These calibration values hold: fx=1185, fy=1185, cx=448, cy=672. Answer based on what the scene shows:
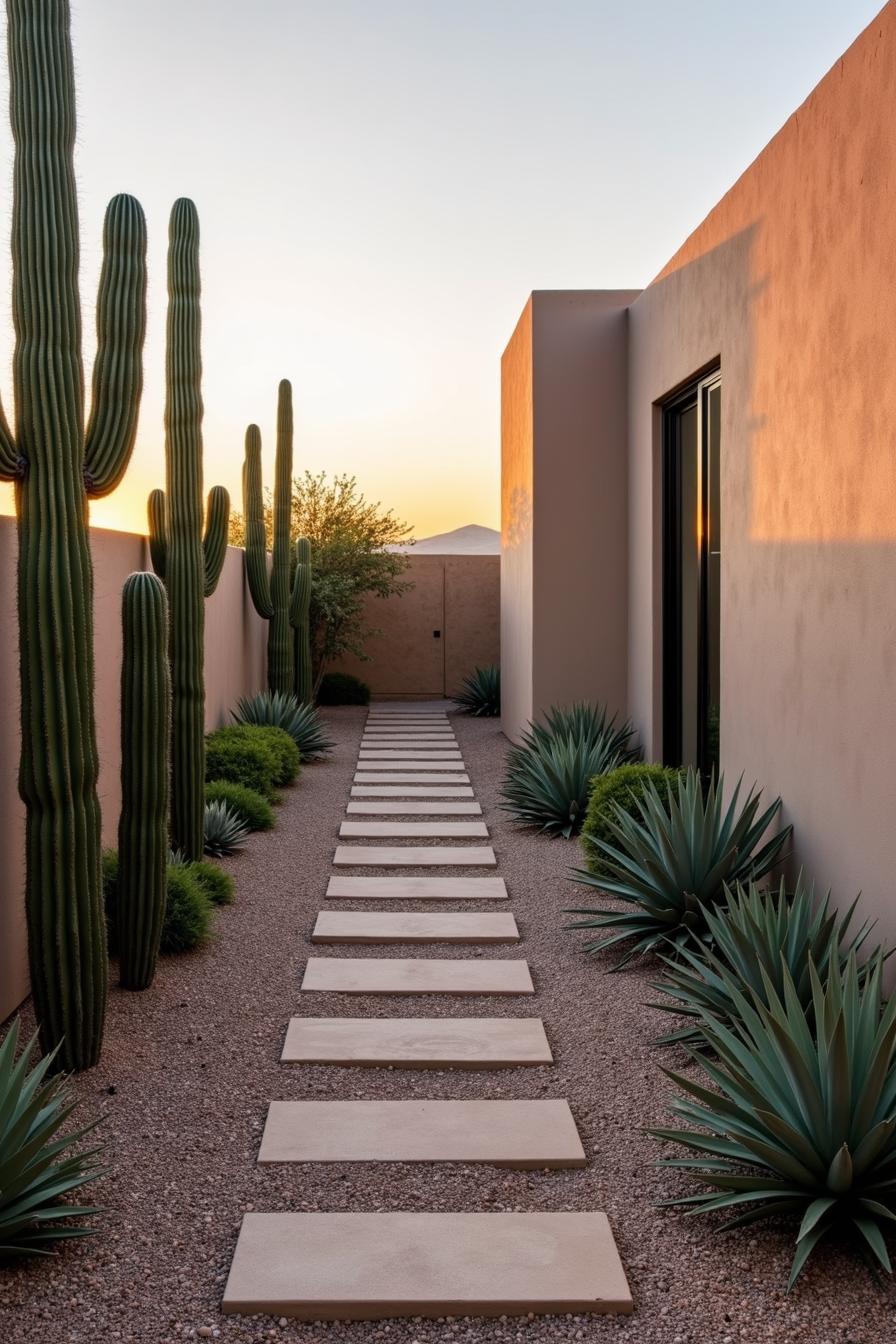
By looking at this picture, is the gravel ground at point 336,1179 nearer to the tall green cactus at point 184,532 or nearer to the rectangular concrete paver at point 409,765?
the tall green cactus at point 184,532

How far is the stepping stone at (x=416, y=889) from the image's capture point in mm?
6148

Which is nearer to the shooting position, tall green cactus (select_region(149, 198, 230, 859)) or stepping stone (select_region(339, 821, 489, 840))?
tall green cactus (select_region(149, 198, 230, 859))

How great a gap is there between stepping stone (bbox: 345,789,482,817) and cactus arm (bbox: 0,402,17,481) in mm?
5094

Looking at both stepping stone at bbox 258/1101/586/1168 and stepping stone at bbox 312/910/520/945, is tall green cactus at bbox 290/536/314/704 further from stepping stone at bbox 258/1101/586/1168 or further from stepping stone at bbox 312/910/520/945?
stepping stone at bbox 258/1101/586/1168

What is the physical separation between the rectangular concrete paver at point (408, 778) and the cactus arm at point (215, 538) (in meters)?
2.68

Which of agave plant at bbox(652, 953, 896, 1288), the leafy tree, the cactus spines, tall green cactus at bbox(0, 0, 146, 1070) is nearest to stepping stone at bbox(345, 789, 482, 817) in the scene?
the cactus spines

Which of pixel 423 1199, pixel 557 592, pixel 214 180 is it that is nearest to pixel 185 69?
pixel 214 180

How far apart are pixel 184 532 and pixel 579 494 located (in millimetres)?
→ 4093

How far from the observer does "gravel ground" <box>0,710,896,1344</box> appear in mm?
2502

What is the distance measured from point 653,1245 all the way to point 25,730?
7.72ft

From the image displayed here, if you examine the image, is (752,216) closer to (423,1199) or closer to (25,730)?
(25,730)

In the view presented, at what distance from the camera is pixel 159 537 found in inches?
258

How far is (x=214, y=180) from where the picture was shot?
11188mm

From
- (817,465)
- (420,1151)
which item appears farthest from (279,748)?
(420,1151)
